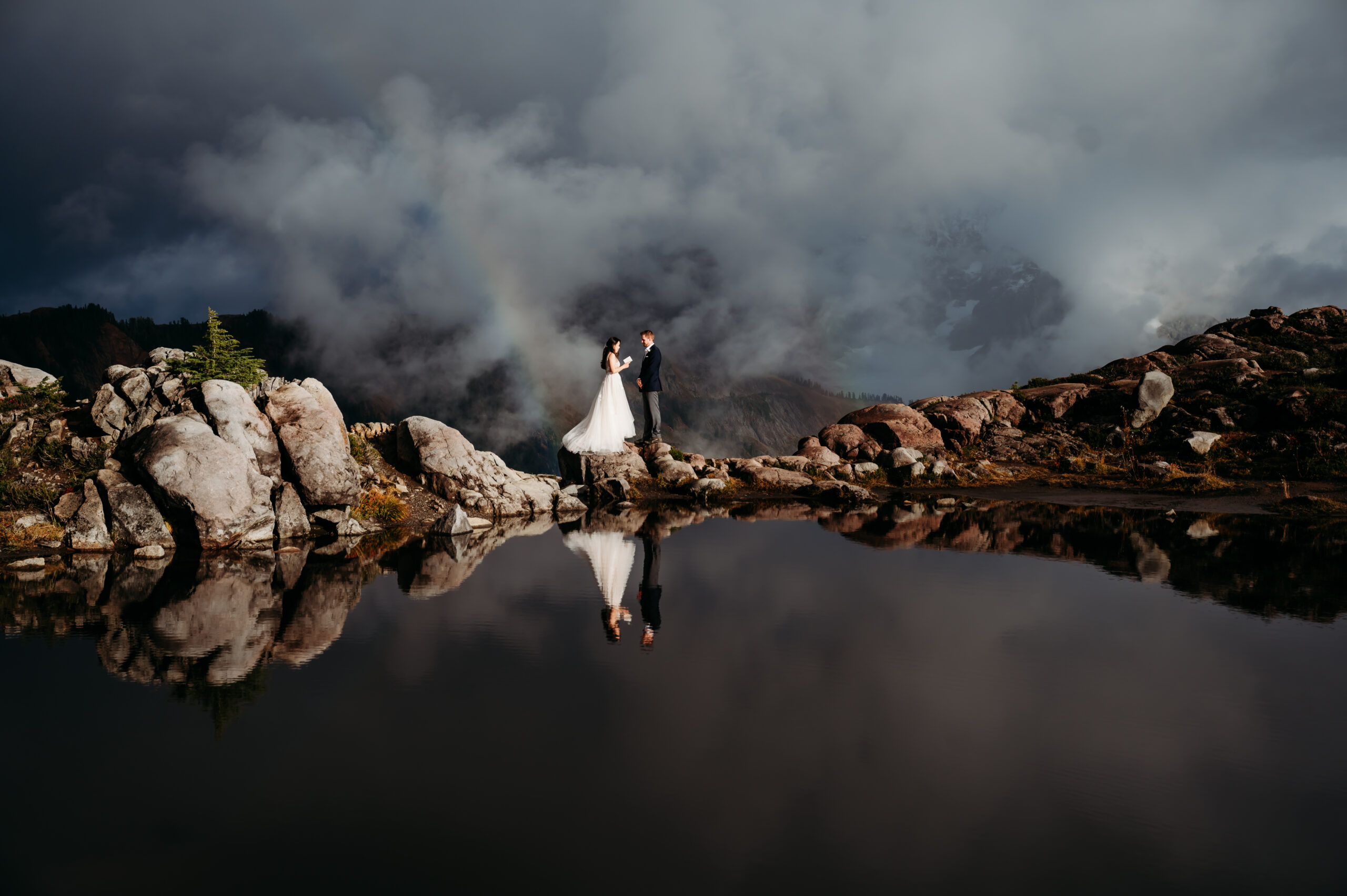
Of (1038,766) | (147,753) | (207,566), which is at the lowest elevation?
(1038,766)

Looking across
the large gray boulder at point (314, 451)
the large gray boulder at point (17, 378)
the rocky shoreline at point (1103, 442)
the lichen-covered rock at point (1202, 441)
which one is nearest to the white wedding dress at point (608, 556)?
the large gray boulder at point (314, 451)

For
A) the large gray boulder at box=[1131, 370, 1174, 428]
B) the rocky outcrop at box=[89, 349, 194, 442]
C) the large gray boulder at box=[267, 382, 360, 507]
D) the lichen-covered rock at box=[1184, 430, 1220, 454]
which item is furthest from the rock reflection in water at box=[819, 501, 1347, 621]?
the rocky outcrop at box=[89, 349, 194, 442]

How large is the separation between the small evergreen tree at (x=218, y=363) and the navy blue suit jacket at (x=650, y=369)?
12463 millimetres

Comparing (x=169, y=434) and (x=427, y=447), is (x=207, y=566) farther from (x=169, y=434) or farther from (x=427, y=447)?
(x=427, y=447)

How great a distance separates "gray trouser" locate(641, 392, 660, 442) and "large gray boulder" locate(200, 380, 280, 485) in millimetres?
13248

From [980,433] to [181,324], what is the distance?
14692 centimetres

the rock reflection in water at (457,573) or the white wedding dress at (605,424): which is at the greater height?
the white wedding dress at (605,424)

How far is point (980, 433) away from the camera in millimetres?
35938

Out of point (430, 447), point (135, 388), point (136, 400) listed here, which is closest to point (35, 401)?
point (135, 388)

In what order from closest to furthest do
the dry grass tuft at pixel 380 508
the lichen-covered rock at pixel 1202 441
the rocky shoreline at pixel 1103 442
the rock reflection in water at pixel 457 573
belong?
the rock reflection in water at pixel 457 573, the dry grass tuft at pixel 380 508, the rocky shoreline at pixel 1103 442, the lichen-covered rock at pixel 1202 441

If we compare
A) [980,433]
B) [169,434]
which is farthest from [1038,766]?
[980,433]

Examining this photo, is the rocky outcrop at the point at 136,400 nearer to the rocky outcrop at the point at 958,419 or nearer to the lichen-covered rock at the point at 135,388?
the lichen-covered rock at the point at 135,388

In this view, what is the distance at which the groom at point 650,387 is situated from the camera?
2567 cm

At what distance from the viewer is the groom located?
84.2ft
